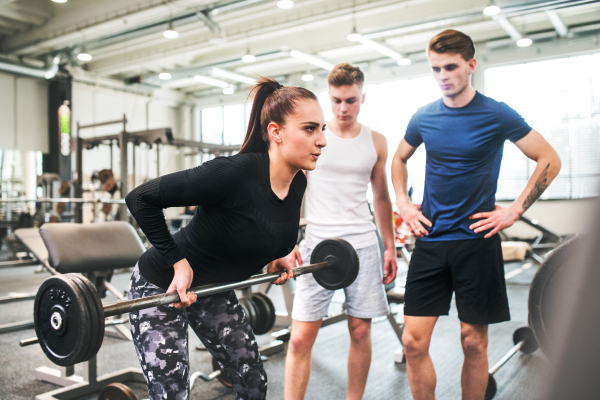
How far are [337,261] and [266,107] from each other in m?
0.63

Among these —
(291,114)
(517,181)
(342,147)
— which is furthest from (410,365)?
(517,181)

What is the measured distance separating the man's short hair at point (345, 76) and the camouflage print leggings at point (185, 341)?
0.88 m

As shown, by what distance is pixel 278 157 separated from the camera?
132 centimetres

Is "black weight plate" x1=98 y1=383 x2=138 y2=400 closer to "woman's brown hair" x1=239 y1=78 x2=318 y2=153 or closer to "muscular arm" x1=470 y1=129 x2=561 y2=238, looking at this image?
"woman's brown hair" x1=239 y1=78 x2=318 y2=153

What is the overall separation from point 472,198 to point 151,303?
111cm

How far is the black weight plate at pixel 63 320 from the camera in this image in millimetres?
972

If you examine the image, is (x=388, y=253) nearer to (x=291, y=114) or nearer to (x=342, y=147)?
(x=342, y=147)

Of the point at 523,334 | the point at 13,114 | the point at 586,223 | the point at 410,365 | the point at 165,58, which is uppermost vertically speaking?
the point at 165,58

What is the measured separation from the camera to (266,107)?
1.36m

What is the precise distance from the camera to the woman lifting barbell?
3.84 feet

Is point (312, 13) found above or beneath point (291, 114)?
above

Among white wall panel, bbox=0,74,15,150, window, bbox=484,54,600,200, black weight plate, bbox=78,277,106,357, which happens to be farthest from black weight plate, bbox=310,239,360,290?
white wall panel, bbox=0,74,15,150

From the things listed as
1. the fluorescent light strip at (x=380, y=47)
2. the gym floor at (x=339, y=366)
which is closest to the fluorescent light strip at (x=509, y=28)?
the fluorescent light strip at (x=380, y=47)

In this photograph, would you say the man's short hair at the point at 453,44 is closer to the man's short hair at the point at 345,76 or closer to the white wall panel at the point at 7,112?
the man's short hair at the point at 345,76
